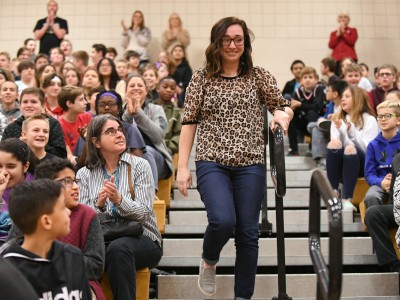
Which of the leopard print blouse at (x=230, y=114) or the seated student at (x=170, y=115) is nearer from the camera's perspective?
the leopard print blouse at (x=230, y=114)

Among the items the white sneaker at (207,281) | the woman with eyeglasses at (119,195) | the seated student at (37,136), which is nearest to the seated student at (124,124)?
the seated student at (37,136)

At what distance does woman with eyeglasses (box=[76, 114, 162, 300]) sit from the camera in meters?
3.78

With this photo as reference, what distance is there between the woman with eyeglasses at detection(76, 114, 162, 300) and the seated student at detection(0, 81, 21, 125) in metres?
2.20

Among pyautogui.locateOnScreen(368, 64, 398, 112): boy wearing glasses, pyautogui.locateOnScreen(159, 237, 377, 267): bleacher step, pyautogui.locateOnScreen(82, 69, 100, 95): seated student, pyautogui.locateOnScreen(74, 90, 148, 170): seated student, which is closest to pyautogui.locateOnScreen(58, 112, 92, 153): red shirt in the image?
pyautogui.locateOnScreen(74, 90, 148, 170): seated student

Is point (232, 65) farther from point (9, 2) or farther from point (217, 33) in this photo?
point (9, 2)

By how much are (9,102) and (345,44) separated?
616cm

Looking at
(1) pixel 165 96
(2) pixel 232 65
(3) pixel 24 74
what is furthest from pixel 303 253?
(3) pixel 24 74

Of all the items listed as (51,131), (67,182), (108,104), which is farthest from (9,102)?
(67,182)

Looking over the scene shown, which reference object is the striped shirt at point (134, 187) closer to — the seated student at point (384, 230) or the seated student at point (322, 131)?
the seated student at point (384, 230)

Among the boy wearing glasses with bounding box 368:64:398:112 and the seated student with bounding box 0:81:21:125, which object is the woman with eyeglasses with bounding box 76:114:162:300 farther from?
the boy wearing glasses with bounding box 368:64:398:112

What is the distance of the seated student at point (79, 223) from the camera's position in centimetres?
346

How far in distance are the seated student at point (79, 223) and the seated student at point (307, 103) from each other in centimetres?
442

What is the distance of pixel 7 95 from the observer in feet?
20.3

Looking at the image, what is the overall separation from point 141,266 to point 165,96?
2.88 meters
